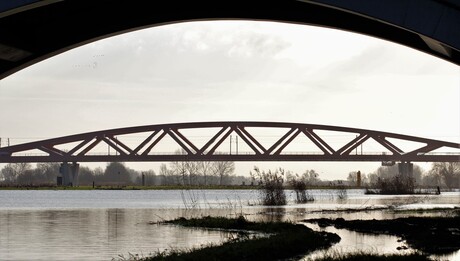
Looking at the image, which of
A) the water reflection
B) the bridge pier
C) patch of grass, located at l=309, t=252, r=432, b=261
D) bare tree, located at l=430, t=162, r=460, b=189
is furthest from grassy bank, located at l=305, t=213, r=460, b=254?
bare tree, located at l=430, t=162, r=460, b=189

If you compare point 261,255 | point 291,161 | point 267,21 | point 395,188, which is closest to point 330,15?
point 267,21

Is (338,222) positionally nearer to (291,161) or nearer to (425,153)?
(291,161)

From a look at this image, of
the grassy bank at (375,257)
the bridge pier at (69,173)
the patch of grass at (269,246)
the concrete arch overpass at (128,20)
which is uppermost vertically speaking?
the bridge pier at (69,173)

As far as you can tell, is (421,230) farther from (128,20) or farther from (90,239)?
(128,20)

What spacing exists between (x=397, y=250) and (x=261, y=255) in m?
3.50

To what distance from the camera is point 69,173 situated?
444ft

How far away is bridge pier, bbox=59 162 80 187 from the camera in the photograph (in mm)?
133125

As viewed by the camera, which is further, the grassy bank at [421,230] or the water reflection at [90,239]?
the water reflection at [90,239]

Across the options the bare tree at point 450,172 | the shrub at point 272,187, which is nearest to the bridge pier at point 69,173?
the bare tree at point 450,172

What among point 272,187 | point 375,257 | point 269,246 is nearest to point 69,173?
point 272,187

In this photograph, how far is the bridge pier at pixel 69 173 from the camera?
13312 cm

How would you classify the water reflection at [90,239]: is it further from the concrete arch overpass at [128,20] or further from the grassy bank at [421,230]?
the concrete arch overpass at [128,20]

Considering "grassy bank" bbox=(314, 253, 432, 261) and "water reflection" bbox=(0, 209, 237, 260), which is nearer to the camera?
"grassy bank" bbox=(314, 253, 432, 261)

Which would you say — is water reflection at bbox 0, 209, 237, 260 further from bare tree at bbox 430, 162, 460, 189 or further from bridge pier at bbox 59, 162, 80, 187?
bare tree at bbox 430, 162, 460, 189
